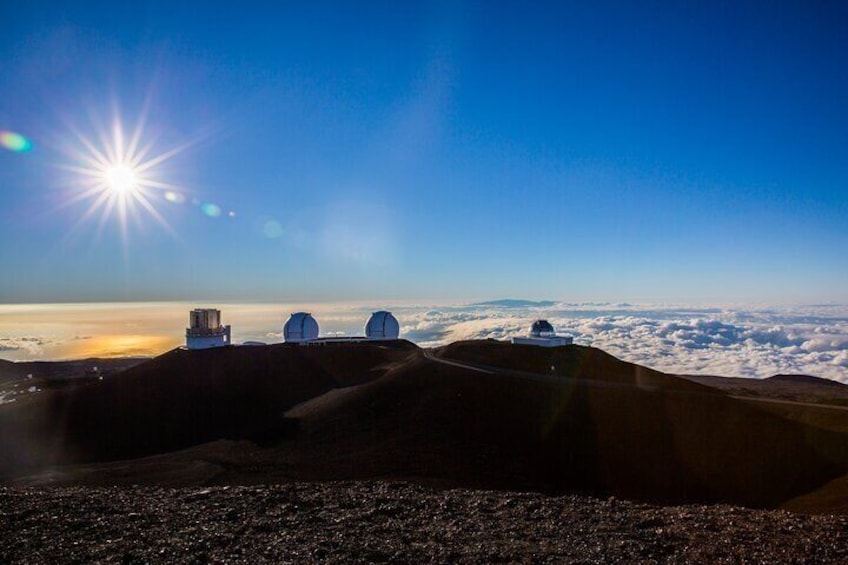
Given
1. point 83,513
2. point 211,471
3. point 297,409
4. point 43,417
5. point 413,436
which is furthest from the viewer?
point 43,417

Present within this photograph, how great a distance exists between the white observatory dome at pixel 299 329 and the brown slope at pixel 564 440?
883 inches

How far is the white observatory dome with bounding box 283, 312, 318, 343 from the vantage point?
56.5m

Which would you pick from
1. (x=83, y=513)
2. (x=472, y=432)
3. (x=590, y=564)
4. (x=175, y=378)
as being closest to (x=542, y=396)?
(x=472, y=432)

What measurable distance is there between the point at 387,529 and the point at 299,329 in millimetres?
44889

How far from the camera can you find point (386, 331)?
58531mm

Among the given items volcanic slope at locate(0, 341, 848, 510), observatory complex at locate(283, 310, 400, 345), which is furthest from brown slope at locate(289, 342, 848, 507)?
observatory complex at locate(283, 310, 400, 345)

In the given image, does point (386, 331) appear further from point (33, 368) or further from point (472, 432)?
point (33, 368)

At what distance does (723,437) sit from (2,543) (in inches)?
1132

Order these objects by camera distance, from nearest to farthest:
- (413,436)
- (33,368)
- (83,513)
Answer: (83,513)
(413,436)
(33,368)

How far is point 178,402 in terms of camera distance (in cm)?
3909

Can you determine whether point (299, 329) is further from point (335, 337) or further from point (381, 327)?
point (381, 327)

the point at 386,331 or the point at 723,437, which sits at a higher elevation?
the point at 386,331

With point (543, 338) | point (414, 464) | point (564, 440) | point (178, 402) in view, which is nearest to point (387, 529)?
point (414, 464)

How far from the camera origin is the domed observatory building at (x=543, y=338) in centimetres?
4928
